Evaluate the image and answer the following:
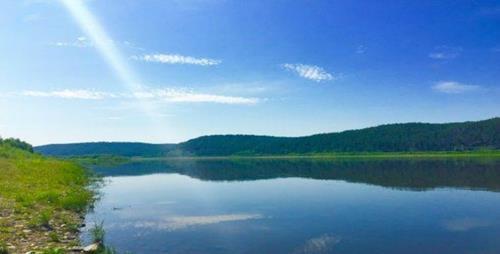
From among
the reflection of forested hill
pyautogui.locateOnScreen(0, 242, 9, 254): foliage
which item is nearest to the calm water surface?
pyautogui.locateOnScreen(0, 242, 9, 254): foliage

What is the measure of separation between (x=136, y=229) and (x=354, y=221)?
13908 millimetres

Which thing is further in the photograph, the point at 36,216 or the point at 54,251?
the point at 36,216

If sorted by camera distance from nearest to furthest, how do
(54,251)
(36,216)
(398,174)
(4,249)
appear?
(4,249), (54,251), (36,216), (398,174)

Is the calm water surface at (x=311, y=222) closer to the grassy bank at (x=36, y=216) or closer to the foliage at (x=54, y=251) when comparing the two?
the grassy bank at (x=36, y=216)

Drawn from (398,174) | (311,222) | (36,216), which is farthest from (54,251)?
(398,174)

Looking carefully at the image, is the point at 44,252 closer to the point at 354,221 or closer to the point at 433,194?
the point at 354,221

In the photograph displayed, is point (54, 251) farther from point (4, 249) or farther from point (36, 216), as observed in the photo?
point (36, 216)

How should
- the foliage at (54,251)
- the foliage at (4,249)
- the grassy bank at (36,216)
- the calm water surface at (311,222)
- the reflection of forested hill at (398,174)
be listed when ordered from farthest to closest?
the reflection of forested hill at (398,174) → the calm water surface at (311,222) → the grassy bank at (36,216) → the foliage at (54,251) → the foliage at (4,249)

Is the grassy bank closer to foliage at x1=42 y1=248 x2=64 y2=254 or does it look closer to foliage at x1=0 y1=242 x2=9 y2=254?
foliage at x1=0 y1=242 x2=9 y2=254

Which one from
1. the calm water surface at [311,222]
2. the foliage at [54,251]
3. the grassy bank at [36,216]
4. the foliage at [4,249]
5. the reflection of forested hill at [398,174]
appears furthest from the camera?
the reflection of forested hill at [398,174]

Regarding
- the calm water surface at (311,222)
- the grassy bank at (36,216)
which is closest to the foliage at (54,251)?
the grassy bank at (36,216)

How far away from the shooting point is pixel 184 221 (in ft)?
105

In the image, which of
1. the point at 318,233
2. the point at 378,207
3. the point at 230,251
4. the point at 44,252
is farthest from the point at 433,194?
the point at 44,252

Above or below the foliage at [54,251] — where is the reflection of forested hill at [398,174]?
above
